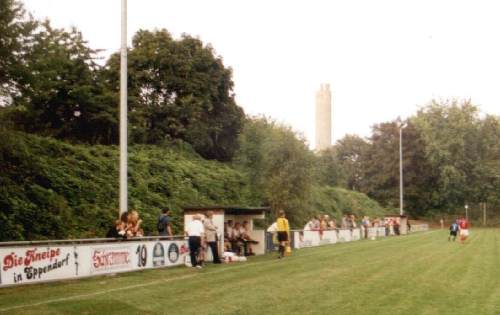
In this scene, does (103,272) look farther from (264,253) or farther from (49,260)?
(264,253)

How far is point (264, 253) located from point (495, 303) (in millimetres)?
18345

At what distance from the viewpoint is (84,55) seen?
4025 cm

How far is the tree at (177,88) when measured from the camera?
4547 cm

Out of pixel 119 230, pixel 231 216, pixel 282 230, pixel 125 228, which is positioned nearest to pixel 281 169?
pixel 231 216

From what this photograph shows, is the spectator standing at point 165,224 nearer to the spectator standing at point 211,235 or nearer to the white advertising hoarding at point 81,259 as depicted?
Answer: the white advertising hoarding at point 81,259

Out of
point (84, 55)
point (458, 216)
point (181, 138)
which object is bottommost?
point (458, 216)

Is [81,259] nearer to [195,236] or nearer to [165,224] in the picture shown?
[195,236]

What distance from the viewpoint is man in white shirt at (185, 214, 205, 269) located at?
895 inches

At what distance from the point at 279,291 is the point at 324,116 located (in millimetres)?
A: 140473

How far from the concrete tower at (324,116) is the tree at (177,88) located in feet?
332

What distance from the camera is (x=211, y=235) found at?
981 inches

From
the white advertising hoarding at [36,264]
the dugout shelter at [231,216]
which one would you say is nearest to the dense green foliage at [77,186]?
the dugout shelter at [231,216]

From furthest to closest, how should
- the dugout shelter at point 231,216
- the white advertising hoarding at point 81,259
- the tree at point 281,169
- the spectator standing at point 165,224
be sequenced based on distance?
the tree at point 281,169
the dugout shelter at point 231,216
the spectator standing at point 165,224
the white advertising hoarding at point 81,259

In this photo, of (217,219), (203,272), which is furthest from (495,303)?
(217,219)
